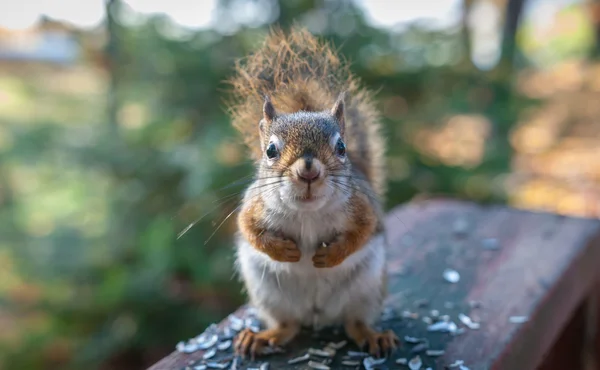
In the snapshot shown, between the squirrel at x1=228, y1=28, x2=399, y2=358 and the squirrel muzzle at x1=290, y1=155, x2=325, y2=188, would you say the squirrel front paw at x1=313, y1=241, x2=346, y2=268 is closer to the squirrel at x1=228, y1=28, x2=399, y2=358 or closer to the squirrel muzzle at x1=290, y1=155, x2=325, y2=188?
the squirrel at x1=228, y1=28, x2=399, y2=358

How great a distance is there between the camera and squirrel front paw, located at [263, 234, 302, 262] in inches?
37.4

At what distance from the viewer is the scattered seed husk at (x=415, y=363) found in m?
1.04

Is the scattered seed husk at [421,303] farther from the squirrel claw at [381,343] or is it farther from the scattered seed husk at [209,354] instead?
the scattered seed husk at [209,354]

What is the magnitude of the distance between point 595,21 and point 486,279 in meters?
4.23

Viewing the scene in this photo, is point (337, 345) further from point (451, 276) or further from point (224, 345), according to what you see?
point (451, 276)

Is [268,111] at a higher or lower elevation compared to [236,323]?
higher

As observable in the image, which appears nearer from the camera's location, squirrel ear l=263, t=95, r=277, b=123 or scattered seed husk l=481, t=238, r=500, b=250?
squirrel ear l=263, t=95, r=277, b=123

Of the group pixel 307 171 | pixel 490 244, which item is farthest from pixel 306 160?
pixel 490 244

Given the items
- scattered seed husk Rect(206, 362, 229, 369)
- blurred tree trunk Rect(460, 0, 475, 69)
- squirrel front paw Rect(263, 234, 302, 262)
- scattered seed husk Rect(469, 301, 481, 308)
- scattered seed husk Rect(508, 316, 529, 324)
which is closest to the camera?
squirrel front paw Rect(263, 234, 302, 262)

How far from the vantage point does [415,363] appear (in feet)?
3.46

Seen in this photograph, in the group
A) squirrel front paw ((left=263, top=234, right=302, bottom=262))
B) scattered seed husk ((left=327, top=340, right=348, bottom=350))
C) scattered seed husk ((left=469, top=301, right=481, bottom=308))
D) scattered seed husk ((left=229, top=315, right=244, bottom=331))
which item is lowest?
scattered seed husk ((left=469, top=301, right=481, bottom=308))

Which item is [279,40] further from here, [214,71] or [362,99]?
[214,71]

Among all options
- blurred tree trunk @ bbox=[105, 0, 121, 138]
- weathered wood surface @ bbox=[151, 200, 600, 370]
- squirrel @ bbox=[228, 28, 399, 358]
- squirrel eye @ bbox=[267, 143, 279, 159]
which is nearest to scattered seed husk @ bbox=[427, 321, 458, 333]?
weathered wood surface @ bbox=[151, 200, 600, 370]

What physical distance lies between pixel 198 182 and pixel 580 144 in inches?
172
